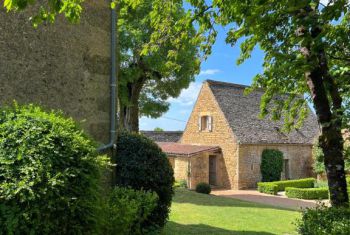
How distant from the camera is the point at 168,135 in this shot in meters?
40.7

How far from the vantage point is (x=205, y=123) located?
97.9 ft

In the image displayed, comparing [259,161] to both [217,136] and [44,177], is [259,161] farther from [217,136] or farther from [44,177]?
[44,177]

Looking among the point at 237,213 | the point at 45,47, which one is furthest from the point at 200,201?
the point at 45,47

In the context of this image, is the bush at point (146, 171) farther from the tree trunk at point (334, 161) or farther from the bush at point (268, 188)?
the bush at point (268, 188)

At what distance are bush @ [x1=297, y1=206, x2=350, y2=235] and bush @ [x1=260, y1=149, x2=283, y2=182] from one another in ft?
67.1

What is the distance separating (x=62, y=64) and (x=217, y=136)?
72.4 feet

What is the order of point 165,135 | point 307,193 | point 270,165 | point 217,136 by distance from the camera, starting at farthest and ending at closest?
point 165,135 → point 217,136 → point 270,165 → point 307,193

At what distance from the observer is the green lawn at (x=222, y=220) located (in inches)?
422

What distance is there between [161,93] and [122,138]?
689 inches

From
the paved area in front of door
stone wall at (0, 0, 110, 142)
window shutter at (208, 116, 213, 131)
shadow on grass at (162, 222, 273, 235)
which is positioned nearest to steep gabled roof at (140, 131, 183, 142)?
window shutter at (208, 116, 213, 131)

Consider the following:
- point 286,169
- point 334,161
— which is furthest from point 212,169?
point 334,161

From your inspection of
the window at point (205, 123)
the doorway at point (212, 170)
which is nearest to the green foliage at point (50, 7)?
the doorway at point (212, 170)

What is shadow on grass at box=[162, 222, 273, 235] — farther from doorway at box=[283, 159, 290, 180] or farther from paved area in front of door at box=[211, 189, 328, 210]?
doorway at box=[283, 159, 290, 180]

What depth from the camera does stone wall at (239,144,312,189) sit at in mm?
26531
